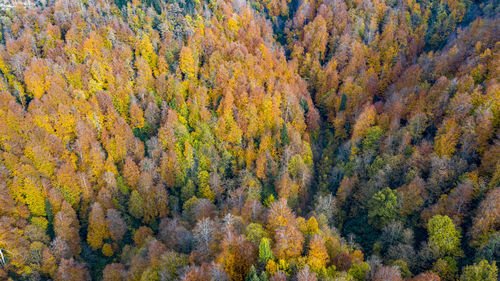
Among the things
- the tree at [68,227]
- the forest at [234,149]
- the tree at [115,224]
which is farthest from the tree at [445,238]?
the tree at [68,227]

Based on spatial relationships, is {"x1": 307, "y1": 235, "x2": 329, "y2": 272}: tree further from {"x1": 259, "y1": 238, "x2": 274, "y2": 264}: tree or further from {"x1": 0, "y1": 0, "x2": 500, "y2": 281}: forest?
{"x1": 259, "y1": 238, "x2": 274, "y2": 264}: tree

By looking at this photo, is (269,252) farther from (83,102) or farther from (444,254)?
(83,102)

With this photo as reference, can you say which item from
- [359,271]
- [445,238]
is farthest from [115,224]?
[445,238]

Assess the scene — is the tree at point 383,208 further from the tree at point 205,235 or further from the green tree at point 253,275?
the green tree at point 253,275

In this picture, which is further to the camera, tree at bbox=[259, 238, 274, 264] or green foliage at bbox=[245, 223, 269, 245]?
green foliage at bbox=[245, 223, 269, 245]

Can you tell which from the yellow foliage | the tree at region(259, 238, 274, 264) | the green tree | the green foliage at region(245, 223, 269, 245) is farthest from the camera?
the yellow foliage

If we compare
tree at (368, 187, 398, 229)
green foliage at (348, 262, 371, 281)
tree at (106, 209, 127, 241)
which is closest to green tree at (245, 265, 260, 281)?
green foliage at (348, 262, 371, 281)

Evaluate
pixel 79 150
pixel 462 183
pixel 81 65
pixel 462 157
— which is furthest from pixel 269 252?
pixel 81 65
